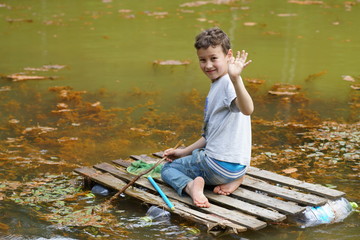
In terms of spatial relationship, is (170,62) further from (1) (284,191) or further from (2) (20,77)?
(1) (284,191)

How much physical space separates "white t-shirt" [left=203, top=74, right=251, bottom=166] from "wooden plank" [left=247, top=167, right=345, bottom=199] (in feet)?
1.38

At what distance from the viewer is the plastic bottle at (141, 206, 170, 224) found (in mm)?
3693

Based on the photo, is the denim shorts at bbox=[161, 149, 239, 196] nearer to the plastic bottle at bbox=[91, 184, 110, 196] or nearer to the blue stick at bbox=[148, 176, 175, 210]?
the blue stick at bbox=[148, 176, 175, 210]

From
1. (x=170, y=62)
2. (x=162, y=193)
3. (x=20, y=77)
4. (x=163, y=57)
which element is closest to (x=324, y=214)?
(x=162, y=193)

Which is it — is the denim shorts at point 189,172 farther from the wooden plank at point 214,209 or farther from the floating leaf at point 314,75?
the floating leaf at point 314,75

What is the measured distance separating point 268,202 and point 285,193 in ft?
0.69

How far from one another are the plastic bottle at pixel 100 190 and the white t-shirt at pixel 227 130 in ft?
3.26

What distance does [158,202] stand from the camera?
A: 382 cm

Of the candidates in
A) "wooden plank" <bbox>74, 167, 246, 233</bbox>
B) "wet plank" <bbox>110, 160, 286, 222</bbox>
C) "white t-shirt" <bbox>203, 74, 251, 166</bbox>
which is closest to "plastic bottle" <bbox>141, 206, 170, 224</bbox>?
"wooden plank" <bbox>74, 167, 246, 233</bbox>

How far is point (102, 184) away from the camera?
14.1ft

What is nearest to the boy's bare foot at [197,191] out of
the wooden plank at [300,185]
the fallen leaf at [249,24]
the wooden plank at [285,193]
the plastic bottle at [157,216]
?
the plastic bottle at [157,216]

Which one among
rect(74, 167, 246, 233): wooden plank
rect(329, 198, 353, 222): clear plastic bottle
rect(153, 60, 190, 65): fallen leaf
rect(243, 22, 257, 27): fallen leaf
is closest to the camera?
rect(74, 167, 246, 233): wooden plank

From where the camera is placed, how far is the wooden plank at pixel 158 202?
11.0 ft

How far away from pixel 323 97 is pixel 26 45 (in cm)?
659
